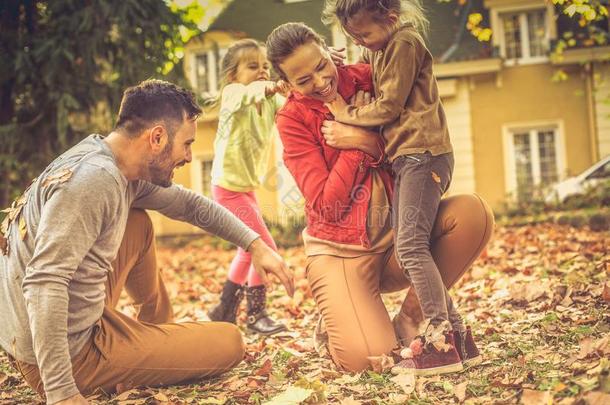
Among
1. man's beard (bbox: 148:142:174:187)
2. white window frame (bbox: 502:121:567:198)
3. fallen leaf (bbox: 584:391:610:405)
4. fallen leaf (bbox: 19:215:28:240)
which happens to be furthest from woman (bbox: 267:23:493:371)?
white window frame (bbox: 502:121:567:198)

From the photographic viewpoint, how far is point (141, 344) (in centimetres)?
294

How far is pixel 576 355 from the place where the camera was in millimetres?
2752

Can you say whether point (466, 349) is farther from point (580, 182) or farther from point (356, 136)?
point (580, 182)

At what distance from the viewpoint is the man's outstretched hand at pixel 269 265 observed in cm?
317

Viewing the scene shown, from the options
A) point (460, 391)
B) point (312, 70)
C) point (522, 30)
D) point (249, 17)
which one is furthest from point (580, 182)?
point (460, 391)

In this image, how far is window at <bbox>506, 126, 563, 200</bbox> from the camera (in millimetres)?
15266

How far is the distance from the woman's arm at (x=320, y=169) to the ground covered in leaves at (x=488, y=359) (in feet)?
2.74

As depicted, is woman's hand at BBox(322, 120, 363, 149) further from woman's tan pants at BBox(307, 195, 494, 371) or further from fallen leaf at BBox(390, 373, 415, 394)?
fallen leaf at BBox(390, 373, 415, 394)

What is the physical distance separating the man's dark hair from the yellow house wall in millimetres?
13260

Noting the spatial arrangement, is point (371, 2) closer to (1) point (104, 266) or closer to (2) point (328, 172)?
(2) point (328, 172)

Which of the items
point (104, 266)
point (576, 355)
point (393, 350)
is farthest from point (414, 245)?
point (104, 266)

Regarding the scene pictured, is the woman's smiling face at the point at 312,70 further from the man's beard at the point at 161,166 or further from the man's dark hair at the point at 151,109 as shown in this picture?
the man's beard at the point at 161,166

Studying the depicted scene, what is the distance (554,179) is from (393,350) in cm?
1324

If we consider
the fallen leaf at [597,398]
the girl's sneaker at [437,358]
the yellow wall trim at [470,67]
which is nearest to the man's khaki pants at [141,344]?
the girl's sneaker at [437,358]
